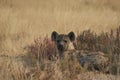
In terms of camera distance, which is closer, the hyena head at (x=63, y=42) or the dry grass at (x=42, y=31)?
the dry grass at (x=42, y=31)

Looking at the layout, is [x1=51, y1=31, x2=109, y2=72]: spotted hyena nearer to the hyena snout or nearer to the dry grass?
the hyena snout

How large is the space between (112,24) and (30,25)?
8.71 ft

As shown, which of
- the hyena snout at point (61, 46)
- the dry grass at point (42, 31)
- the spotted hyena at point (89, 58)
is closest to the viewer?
the dry grass at point (42, 31)

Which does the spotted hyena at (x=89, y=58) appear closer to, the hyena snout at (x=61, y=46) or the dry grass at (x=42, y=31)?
the hyena snout at (x=61, y=46)

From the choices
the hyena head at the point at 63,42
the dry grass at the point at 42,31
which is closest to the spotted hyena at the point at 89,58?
the hyena head at the point at 63,42

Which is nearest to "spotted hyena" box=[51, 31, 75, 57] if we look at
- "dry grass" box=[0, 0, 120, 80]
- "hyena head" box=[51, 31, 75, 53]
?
"hyena head" box=[51, 31, 75, 53]

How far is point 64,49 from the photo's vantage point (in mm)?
9055

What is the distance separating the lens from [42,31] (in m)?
12.8

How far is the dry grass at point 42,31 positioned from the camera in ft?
25.3

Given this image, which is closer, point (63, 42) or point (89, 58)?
point (89, 58)

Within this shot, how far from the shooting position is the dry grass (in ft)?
25.3

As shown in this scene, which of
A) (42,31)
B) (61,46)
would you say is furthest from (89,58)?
(42,31)

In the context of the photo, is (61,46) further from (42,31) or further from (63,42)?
(42,31)

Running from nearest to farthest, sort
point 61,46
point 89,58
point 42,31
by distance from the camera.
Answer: point 89,58 < point 61,46 < point 42,31
